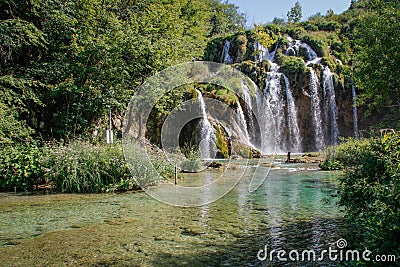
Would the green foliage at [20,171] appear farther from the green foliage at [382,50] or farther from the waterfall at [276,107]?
the waterfall at [276,107]

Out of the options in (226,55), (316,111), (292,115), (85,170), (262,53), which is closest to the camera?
(85,170)

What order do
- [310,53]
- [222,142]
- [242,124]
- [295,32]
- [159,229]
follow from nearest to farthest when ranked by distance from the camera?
1. [159,229]
2. [222,142]
3. [242,124]
4. [310,53]
5. [295,32]

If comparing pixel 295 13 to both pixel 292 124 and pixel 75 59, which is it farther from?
pixel 75 59

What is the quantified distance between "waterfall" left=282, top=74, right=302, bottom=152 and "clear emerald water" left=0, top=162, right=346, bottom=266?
1711 cm

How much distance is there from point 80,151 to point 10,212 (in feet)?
11.0

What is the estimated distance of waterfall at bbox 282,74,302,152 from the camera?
25.6 metres

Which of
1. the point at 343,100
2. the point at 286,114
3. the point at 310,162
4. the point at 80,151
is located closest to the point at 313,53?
the point at 343,100

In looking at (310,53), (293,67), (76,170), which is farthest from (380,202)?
(310,53)

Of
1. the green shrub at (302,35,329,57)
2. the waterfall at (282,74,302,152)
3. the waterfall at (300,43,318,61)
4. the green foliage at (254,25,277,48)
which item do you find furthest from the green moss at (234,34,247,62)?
the waterfall at (282,74,302,152)

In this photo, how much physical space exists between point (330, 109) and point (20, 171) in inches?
881

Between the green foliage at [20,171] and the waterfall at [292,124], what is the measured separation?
1920 centimetres

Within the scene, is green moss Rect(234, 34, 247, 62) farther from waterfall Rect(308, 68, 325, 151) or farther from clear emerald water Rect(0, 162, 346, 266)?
clear emerald water Rect(0, 162, 346, 266)

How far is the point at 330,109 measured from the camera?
26.0m

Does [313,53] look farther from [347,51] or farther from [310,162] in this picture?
[310,162]
